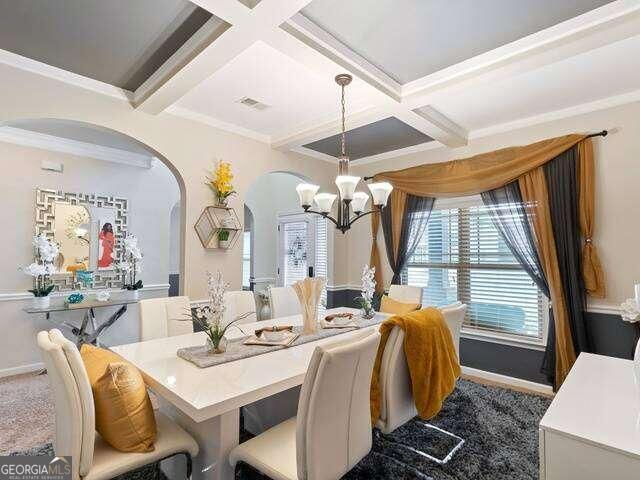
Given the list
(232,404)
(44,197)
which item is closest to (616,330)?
(232,404)

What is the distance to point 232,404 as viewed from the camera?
1.46 metres


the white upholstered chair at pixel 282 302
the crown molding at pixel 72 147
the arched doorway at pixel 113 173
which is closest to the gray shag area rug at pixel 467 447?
the white upholstered chair at pixel 282 302

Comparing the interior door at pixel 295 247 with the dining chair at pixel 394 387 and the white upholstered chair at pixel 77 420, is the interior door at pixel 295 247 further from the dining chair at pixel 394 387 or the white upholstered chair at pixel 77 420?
the white upholstered chair at pixel 77 420

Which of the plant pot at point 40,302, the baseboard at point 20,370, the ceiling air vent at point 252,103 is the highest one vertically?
the ceiling air vent at point 252,103

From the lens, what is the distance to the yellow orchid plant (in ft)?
11.8

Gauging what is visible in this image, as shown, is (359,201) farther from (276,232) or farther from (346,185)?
(276,232)

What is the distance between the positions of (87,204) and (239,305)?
2.73m

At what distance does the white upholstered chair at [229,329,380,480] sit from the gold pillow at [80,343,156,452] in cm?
40

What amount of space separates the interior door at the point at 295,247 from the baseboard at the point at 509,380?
110 inches

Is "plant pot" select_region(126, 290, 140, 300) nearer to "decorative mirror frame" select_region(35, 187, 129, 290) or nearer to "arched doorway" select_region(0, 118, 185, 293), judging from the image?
"decorative mirror frame" select_region(35, 187, 129, 290)

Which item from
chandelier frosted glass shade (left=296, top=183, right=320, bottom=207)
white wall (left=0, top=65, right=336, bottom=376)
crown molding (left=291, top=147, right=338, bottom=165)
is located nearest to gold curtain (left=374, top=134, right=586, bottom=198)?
crown molding (left=291, top=147, right=338, bottom=165)

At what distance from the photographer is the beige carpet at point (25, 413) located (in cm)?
247

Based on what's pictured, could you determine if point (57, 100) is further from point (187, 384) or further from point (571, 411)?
point (571, 411)

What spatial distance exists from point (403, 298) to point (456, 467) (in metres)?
1.67
